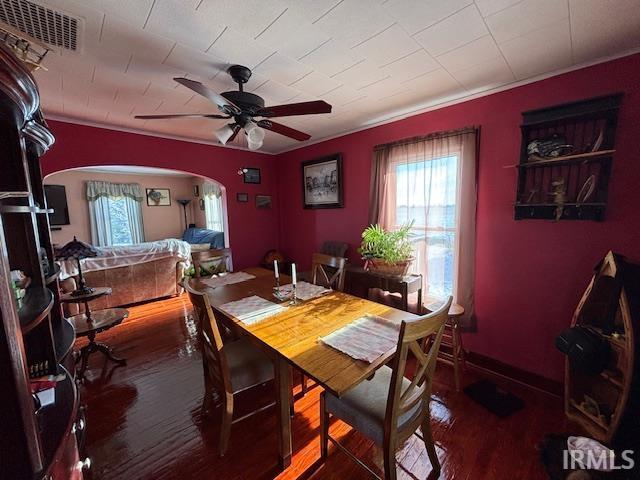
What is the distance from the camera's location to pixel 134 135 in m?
3.12

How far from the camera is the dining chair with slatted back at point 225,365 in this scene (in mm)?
1437

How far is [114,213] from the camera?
21.1 feet

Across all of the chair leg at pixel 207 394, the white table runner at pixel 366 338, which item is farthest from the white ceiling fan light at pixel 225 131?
the chair leg at pixel 207 394

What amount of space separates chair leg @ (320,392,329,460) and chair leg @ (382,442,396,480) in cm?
38

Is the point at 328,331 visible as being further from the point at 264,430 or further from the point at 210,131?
the point at 210,131

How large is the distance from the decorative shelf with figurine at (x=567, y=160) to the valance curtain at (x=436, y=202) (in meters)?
0.38

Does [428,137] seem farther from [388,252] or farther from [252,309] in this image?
[252,309]

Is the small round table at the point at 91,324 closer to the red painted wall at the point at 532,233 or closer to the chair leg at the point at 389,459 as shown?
the chair leg at the point at 389,459

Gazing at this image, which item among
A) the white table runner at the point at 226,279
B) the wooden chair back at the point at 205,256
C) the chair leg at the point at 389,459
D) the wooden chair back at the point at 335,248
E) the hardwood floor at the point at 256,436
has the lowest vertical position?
the hardwood floor at the point at 256,436

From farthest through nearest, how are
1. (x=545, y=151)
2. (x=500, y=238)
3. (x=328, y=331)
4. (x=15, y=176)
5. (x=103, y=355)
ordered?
1. (x=103, y=355)
2. (x=500, y=238)
3. (x=545, y=151)
4. (x=328, y=331)
5. (x=15, y=176)

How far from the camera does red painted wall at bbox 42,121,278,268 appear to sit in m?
2.73

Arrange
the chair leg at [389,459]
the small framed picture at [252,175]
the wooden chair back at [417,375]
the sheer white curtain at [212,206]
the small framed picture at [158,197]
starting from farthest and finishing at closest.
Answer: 1. the small framed picture at [158,197]
2. the sheer white curtain at [212,206]
3. the small framed picture at [252,175]
4. the chair leg at [389,459]
5. the wooden chair back at [417,375]

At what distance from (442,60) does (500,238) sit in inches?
58.2

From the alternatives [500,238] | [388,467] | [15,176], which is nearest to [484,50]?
[500,238]
